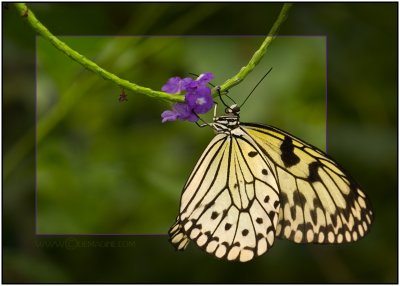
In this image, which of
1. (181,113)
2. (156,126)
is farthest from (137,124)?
(181,113)

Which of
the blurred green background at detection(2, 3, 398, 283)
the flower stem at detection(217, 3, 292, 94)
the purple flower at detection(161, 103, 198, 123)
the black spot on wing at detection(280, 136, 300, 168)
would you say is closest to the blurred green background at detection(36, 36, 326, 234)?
the blurred green background at detection(2, 3, 398, 283)

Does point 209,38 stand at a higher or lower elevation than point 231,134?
higher

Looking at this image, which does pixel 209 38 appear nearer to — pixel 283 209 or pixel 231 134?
pixel 231 134

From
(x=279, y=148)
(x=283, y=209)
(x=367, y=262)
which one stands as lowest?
(x=367, y=262)

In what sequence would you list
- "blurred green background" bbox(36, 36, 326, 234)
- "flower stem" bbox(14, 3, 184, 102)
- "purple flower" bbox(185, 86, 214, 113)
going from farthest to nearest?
"blurred green background" bbox(36, 36, 326, 234)
"purple flower" bbox(185, 86, 214, 113)
"flower stem" bbox(14, 3, 184, 102)

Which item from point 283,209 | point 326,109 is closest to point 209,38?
point 326,109

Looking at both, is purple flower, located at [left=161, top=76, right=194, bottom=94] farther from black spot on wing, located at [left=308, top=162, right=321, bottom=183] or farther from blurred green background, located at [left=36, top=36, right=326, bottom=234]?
blurred green background, located at [left=36, top=36, right=326, bottom=234]

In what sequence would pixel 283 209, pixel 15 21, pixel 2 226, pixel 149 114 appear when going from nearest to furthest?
pixel 283 209 < pixel 15 21 < pixel 2 226 < pixel 149 114

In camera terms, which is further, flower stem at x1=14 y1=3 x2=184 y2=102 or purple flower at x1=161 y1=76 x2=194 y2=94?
purple flower at x1=161 y1=76 x2=194 y2=94

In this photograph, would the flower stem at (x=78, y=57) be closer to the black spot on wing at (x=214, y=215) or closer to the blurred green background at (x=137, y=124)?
the black spot on wing at (x=214, y=215)
